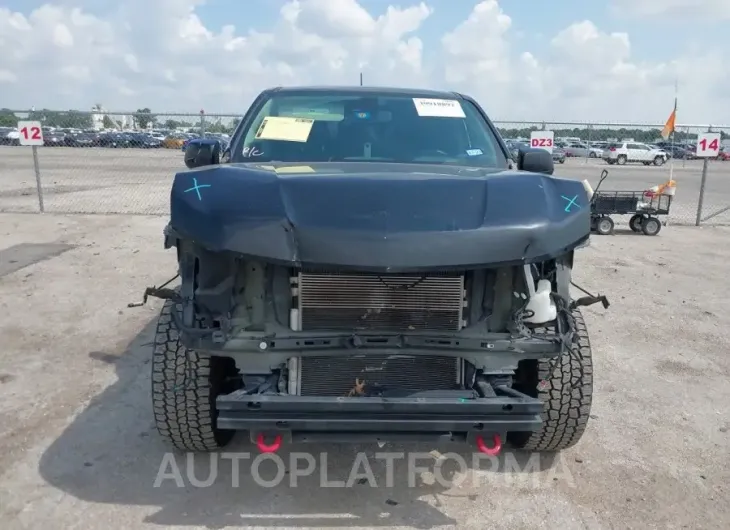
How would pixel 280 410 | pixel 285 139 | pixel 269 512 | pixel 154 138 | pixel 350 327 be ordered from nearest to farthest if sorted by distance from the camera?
pixel 280 410 < pixel 350 327 < pixel 269 512 < pixel 285 139 < pixel 154 138

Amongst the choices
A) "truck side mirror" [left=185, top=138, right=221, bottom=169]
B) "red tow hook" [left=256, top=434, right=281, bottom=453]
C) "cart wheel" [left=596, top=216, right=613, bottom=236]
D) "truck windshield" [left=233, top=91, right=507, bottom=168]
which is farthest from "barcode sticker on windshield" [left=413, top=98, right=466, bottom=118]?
"cart wheel" [left=596, top=216, right=613, bottom=236]

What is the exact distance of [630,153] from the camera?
127 feet

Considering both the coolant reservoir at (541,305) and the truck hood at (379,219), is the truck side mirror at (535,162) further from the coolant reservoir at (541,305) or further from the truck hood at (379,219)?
the coolant reservoir at (541,305)

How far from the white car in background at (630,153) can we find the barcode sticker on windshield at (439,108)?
122 feet

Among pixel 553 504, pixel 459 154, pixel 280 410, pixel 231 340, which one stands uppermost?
pixel 459 154

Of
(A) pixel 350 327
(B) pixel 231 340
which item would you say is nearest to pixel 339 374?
(A) pixel 350 327

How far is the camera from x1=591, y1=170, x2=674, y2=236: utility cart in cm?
1079

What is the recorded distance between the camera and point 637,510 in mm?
3023

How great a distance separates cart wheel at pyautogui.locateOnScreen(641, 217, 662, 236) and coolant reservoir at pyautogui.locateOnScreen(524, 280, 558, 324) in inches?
363

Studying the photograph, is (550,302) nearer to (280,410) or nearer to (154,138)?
(280,410)

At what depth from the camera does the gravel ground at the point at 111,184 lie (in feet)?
43.9

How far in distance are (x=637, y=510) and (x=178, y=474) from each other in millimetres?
2218

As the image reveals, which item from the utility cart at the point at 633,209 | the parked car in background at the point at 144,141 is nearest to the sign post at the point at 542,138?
the utility cart at the point at 633,209

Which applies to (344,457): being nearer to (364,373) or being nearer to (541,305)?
(364,373)
